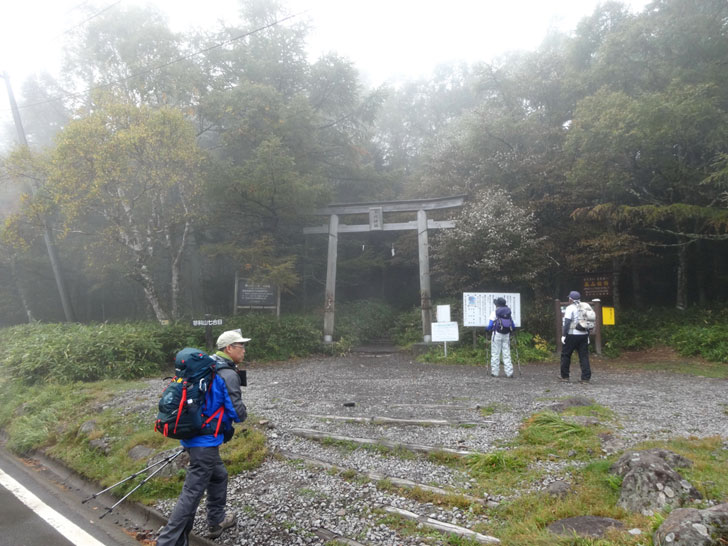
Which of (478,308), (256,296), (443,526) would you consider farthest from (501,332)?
(256,296)

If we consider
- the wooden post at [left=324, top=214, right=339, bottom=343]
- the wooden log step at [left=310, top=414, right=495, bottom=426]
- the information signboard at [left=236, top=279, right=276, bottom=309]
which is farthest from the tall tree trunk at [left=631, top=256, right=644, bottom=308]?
the wooden log step at [left=310, top=414, right=495, bottom=426]

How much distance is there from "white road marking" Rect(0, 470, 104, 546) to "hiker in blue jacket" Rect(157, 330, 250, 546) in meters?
1.06

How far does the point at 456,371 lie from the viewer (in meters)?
10.7

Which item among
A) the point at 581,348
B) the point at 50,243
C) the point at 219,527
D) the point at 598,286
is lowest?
the point at 219,527

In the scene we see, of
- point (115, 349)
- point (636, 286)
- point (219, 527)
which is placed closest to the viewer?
point (219, 527)

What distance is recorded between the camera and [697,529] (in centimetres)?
243

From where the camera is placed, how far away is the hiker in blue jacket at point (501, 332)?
896cm

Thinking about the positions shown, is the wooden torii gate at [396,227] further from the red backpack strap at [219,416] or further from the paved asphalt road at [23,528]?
the red backpack strap at [219,416]

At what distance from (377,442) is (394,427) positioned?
23.0 inches

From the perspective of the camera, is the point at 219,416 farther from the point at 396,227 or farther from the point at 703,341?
the point at 703,341

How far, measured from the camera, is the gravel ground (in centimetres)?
369

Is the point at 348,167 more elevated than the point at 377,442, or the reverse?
the point at 348,167

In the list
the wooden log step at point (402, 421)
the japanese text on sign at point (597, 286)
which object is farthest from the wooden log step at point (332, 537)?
the japanese text on sign at point (597, 286)

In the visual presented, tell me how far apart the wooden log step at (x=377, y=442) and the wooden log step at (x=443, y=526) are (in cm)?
103
